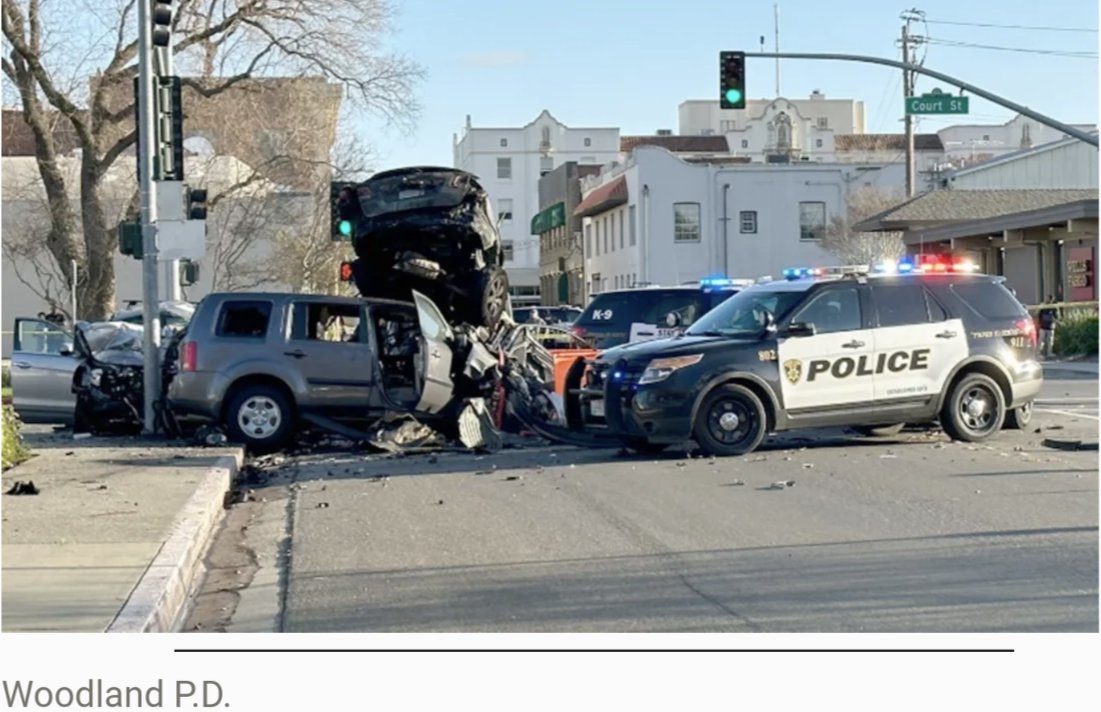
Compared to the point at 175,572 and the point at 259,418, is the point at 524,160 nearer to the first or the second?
the point at 259,418

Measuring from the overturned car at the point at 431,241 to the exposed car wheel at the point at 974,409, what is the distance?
5.23 m

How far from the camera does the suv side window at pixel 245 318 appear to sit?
52.1ft

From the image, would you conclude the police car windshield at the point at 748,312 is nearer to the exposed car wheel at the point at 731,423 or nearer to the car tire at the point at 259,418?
the exposed car wheel at the point at 731,423

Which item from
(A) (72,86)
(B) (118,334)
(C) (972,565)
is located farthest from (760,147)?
(C) (972,565)

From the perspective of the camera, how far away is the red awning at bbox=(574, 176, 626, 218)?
200 ft

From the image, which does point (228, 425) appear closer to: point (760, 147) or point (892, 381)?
point (892, 381)

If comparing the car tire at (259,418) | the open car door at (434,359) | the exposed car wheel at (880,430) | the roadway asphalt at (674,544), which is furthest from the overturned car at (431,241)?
the exposed car wheel at (880,430)

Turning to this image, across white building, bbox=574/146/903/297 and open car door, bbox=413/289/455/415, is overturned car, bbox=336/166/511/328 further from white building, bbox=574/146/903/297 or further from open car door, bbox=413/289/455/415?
white building, bbox=574/146/903/297

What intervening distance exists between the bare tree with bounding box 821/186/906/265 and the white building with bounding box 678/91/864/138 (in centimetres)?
2315

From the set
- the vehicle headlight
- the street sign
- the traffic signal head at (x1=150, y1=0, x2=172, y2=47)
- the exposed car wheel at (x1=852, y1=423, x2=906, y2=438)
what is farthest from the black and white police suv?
the street sign

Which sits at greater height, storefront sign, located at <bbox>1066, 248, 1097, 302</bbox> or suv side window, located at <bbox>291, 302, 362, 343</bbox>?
storefront sign, located at <bbox>1066, 248, 1097, 302</bbox>

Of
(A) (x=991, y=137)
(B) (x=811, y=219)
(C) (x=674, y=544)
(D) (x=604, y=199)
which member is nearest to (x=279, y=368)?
(C) (x=674, y=544)
